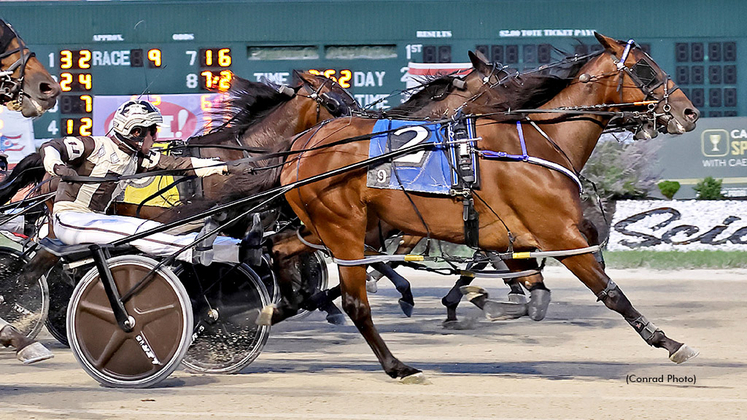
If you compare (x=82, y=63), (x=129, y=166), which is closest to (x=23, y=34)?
(x=82, y=63)

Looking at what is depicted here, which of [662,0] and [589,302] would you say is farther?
[662,0]

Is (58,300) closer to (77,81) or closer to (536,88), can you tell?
(536,88)

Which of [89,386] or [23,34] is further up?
[23,34]

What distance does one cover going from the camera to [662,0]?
621 inches

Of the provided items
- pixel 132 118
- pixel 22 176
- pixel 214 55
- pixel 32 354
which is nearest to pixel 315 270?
pixel 22 176

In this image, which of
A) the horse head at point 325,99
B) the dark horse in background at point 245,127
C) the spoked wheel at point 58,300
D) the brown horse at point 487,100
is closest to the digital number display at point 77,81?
the dark horse in background at point 245,127

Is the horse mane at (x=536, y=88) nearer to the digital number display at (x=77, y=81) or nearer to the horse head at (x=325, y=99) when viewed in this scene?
the horse head at (x=325, y=99)

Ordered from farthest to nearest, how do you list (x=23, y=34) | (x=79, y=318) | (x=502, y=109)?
1. (x=23, y=34)
2. (x=502, y=109)
3. (x=79, y=318)

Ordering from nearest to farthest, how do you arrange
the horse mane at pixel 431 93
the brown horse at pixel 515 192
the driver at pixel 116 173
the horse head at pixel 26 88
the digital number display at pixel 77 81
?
the horse head at pixel 26 88 < the brown horse at pixel 515 192 < the driver at pixel 116 173 < the horse mane at pixel 431 93 < the digital number display at pixel 77 81

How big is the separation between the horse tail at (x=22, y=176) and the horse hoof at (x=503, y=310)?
3647 mm

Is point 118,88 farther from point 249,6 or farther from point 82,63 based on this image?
point 249,6

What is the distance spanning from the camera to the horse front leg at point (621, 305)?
5.75 meters

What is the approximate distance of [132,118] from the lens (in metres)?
6.43

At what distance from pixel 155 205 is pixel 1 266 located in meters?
1.22
